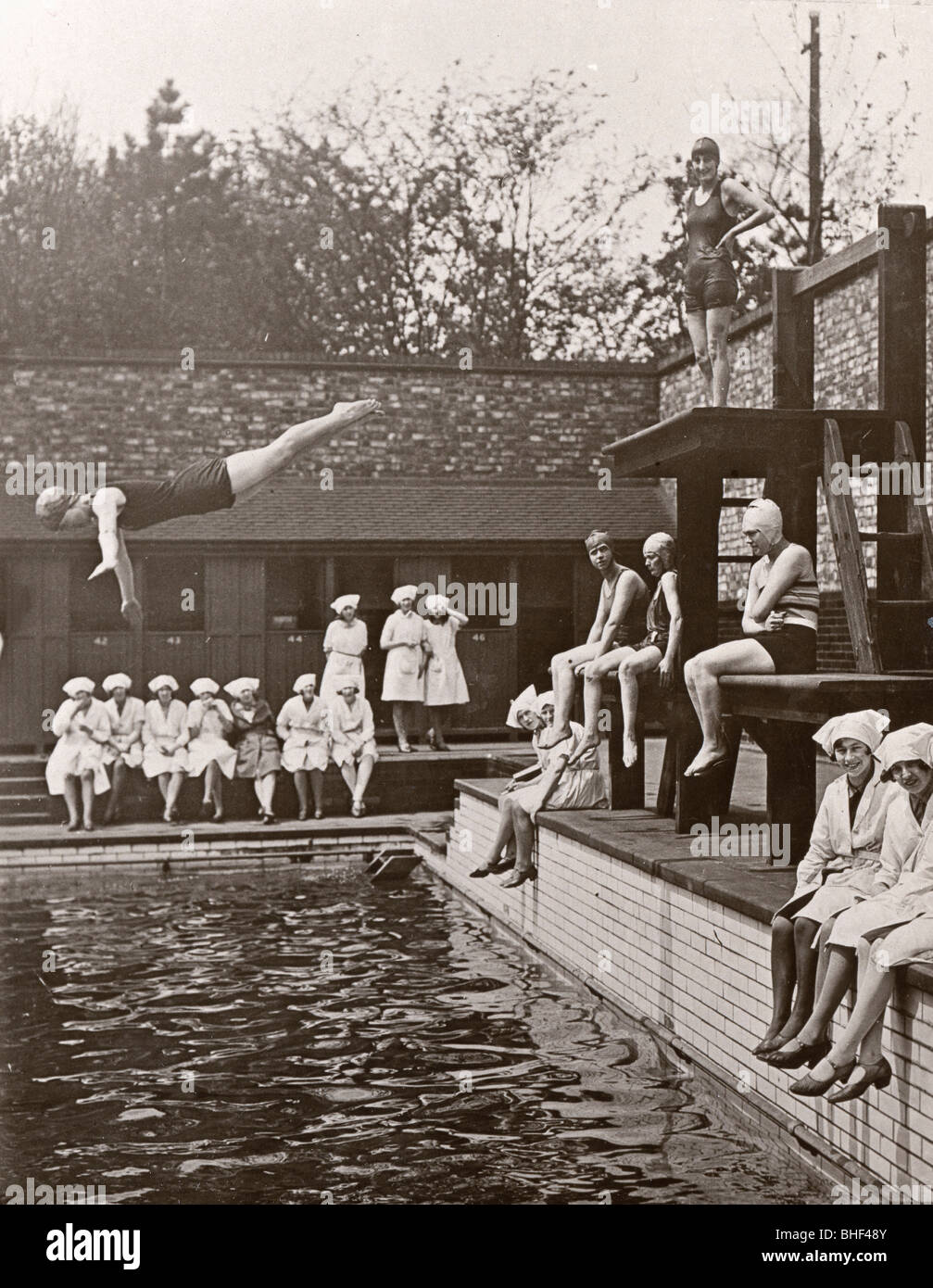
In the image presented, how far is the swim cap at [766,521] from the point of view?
6961mm

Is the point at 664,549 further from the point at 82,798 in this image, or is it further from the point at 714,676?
the point at 82,798

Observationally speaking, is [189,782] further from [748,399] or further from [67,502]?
[67,502]

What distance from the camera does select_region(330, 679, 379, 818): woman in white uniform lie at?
48.2 feet

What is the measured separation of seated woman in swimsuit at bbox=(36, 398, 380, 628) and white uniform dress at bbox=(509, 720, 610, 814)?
4.74m

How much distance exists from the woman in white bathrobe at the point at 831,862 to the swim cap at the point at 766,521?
160cm

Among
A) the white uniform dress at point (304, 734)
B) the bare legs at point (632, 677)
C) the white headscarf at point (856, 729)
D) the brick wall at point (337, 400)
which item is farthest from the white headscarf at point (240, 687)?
the white headscarf at point (856, 729)

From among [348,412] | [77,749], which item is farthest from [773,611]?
[77,749]

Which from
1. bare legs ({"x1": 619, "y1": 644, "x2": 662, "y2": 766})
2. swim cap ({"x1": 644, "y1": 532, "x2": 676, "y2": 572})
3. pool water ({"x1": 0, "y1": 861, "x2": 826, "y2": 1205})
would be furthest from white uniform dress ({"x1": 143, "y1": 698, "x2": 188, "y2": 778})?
swim cap ({"x1": 644, "y1": 532, "x2": 676, "y2": 572})

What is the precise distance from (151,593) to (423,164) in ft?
26.3

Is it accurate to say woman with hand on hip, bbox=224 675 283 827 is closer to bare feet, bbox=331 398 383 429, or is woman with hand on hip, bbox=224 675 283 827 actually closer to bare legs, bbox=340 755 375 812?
bare legs, bbox=340 755 375 812

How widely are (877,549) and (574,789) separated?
11.3 feet

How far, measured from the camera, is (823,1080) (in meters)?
4.97

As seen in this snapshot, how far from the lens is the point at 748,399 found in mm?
17094
